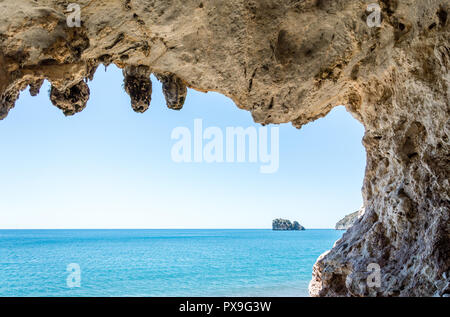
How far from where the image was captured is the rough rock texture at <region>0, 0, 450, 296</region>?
390 centimetres

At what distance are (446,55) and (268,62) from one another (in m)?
2.38

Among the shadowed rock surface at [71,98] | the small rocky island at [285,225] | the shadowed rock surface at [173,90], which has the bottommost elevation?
the small rocky island at [285,225]

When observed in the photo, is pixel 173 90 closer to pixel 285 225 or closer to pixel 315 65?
pixel 315 65

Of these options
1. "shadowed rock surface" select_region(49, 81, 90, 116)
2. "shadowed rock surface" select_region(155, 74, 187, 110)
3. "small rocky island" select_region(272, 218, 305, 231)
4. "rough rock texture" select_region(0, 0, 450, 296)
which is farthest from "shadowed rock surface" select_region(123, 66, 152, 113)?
"small rocky island" select_region(272, 218, 305, 231)

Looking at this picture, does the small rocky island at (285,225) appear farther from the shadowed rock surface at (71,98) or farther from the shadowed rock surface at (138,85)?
the shadowed rock surface at (71,98)

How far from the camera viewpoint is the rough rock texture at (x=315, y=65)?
390 cm

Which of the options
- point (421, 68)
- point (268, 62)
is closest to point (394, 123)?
point (421, 68)

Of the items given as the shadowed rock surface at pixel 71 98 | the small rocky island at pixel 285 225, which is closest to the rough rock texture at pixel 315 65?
the shadowed rock surface at pixel 71 98

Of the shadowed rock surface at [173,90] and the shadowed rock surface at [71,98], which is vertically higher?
the shadowed rock surface at [173,90]

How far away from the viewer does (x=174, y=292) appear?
21.6 meters

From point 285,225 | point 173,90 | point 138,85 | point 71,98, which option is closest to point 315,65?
point 173,90

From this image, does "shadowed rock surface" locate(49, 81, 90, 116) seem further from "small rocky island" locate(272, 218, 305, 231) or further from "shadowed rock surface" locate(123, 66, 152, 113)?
"small rocky island" locate(272, 218, 305, 231)

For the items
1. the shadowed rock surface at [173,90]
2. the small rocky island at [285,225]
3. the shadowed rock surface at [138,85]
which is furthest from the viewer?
the small rocky island at [285,225]
